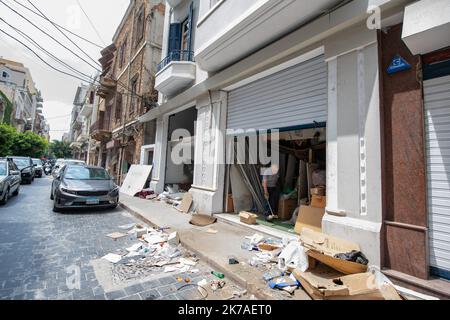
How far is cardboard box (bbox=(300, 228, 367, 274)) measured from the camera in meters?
2.91

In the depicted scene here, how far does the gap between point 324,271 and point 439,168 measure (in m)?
2.00

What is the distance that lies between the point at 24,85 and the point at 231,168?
54.4 metres

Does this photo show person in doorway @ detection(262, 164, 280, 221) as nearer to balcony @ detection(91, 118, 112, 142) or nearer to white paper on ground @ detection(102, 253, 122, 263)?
white paper on ground @ detection(102, 253, 122, 263)

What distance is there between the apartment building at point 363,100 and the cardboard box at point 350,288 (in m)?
0.45

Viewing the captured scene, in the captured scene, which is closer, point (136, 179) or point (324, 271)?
point (324, 271)

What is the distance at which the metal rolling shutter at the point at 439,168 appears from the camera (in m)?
2.75

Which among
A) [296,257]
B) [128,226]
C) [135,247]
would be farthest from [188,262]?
[128,226]

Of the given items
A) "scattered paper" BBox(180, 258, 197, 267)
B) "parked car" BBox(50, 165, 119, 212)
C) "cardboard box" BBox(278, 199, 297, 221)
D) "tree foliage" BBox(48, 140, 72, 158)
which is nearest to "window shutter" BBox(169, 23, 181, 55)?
"parked car" BBox(50, 165, 119, 212)

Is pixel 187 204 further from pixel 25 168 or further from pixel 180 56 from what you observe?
pixel 25 168

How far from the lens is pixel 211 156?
6840mm

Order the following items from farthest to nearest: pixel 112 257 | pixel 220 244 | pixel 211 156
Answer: pixel 211 156 < pixel 220 244 < pixel 112 257

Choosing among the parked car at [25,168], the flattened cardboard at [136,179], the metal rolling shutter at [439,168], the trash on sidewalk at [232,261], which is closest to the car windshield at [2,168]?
the flattened cardboard at [136,179]

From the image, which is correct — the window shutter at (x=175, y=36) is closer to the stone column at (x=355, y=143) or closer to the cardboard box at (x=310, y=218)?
the stone column at (x=355, y=143)

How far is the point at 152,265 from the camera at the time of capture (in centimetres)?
357
